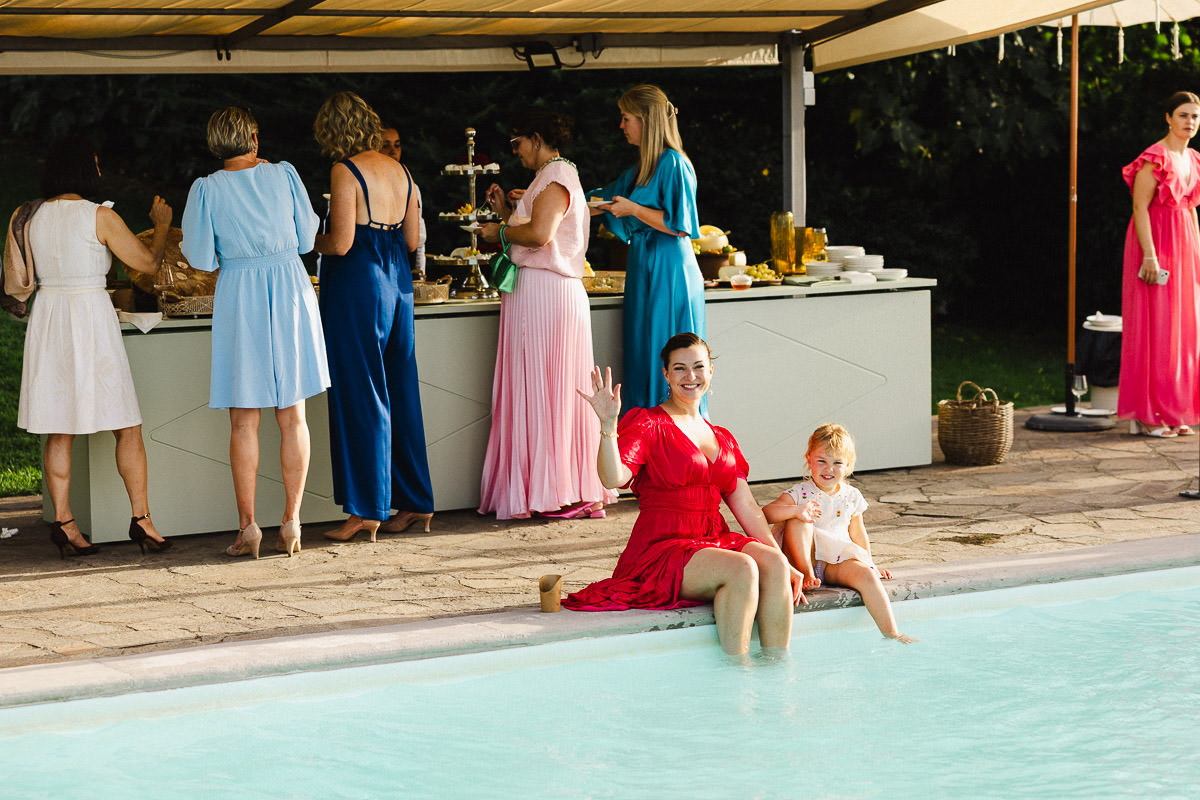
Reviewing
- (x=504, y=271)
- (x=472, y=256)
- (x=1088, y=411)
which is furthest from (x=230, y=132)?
(x=1088, y=411)

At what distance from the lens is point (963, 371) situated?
13453mm

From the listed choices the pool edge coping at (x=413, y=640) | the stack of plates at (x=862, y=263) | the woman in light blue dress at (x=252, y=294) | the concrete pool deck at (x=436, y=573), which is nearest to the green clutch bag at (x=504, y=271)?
the woman in light blue dress at (x=252, y=294)

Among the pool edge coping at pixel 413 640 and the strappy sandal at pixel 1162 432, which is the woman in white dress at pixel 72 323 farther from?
the strappy sandal at pixel 1162 432

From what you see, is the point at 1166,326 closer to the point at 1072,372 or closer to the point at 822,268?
the point at 1072,372

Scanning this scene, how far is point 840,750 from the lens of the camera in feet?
14.0

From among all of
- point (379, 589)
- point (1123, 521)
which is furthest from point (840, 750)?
→ point (1123, 521)

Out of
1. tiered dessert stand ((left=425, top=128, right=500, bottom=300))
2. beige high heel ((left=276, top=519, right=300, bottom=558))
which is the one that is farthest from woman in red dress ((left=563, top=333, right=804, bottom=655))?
tiered dessert stand ((left=425, top=128, right=500, bottom=300))

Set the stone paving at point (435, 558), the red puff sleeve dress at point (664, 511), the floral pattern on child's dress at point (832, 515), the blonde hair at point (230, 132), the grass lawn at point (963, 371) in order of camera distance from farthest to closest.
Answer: the grass lawn at point (963, 371) < the blonde hair at point (230, 132) < the floral pattern on child's dress at point (832, 515) < the stone paving at point (435, 558) < the red puff sleeve dress at point (664, 511)

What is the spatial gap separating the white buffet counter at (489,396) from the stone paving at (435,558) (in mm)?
172

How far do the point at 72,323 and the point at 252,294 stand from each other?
70 centimetres

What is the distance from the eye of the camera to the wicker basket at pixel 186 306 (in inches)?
249

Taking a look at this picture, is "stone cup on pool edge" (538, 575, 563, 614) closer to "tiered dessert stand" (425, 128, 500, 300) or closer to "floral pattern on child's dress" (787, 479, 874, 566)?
"floral pattern on child's dress" (787, 479, 874, 566)

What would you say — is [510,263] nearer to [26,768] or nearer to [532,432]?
[532,432]

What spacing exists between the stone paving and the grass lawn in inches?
52.2
